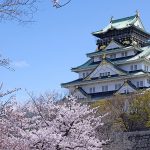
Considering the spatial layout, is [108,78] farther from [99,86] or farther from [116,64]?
[116,64]

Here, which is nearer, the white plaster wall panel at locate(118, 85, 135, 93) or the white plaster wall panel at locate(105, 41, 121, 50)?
the white plaster wall panel at locate(118, 85, 135, 93)

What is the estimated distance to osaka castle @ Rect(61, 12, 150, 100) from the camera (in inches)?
1790

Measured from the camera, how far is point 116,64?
47.9 meters

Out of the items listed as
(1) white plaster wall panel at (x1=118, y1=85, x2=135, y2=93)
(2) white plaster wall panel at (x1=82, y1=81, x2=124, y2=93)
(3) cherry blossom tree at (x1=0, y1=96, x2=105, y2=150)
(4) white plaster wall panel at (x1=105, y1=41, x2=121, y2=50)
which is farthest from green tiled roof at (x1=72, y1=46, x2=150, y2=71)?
(3) cherry blossom tree at (x1=0, y1=96, x2=105, y2=150)

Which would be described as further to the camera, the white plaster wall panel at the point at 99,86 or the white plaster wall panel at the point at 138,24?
the white plaster wall panel at the point at 138,24

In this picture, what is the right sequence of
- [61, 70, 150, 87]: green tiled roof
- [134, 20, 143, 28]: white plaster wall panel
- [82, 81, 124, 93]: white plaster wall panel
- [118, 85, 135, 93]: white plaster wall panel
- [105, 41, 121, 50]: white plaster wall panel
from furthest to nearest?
1. [134, 20, 143, 28]: white plaster wall panel
2. [105, 41, 121, 50]: white plaster wall panel
3. [82, 81, 124, 93]: white plaster wall panel
4. [61, 70, 150, 87]: green tiled roof
5. [118, 85, 135, 93]: white plaster wall panel

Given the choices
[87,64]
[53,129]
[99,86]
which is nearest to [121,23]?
[87,64]

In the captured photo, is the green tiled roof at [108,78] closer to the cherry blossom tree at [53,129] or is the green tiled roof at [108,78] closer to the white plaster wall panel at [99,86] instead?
the white plaster wall panel at [99,86]

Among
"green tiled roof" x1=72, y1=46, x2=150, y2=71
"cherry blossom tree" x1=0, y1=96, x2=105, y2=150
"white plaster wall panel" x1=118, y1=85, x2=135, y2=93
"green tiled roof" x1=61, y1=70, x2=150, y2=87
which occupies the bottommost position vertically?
"cherry blossom tree" x1=0, y1=96, x2=105, y2=150

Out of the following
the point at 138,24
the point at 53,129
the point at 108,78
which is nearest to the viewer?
the point at 53,129

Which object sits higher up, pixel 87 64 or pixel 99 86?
pixel 87 64

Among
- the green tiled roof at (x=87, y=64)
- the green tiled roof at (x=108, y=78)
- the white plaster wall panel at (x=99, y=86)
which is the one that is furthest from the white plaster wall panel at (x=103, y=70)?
the green tiled roof at (x=87, y=64)

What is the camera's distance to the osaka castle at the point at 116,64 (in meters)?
45.5

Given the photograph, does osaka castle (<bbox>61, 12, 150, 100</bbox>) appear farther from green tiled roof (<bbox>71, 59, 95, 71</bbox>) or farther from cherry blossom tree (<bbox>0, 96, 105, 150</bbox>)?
cherry blossom tree (<bbox>0, 96, 105, 150</bbox>)
